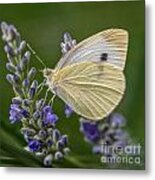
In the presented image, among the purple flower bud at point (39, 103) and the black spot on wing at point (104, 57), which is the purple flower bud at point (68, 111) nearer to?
the purple flower bud at point (39, 103)

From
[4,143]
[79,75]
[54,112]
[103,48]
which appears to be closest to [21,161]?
[4,143]

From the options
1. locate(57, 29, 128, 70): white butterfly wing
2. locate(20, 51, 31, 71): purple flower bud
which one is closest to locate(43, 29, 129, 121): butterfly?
locate(57, 29, 128, 70): white butterfly wing

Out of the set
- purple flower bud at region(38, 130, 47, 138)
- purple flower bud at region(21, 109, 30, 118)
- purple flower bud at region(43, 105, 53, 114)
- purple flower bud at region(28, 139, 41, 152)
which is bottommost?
purple flower bud at region(28, 139, 41, 152)

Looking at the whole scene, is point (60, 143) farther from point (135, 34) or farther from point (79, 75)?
point (135, 34)

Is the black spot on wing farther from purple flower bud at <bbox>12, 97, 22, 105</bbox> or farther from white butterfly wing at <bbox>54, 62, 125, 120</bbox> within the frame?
purple flower bud at <bbox>12, 97, 22, 105</bbox>

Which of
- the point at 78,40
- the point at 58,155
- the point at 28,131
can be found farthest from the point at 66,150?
the point at 78,40

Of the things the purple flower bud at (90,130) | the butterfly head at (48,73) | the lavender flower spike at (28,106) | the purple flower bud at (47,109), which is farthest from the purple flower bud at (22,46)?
the purple flower bud at (90,130)

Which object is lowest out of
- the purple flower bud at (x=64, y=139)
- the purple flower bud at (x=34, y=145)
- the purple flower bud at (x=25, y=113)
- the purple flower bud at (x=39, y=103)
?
the purple flower bud at (x=34, y=145)

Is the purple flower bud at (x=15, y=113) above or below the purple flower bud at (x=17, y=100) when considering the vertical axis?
below
